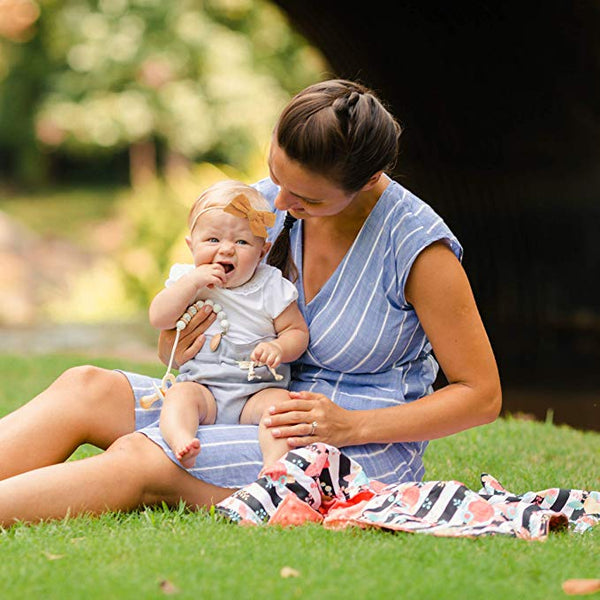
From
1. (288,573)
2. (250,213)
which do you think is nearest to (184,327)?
(250,213)

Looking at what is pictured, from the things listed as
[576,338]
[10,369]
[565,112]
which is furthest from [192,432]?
[576,338]

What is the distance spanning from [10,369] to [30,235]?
14364 millimetres

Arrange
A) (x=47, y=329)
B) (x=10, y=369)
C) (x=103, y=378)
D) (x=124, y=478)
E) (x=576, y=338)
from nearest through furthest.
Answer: (x=124, y=478), (x=103, y=378), (x=10, y=369), (x=576, y=338), (x=47, y=329)

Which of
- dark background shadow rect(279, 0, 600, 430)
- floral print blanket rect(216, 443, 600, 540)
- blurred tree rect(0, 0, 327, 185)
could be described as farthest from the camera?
blurred tree rect(0, 0, 327, 185)

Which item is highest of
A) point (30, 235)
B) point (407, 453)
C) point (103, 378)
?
→ point (103, 378)

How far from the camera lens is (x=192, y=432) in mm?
3340

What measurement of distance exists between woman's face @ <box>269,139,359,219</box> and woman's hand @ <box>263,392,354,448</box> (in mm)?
575

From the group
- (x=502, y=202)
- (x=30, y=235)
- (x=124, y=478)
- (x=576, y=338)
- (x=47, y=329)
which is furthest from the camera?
(x=30, y=235)

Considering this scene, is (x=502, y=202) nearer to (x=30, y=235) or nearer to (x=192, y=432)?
(x=192, y=432)

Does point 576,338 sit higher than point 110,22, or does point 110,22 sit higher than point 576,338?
point 110,22

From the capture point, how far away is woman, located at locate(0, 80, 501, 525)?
330cm

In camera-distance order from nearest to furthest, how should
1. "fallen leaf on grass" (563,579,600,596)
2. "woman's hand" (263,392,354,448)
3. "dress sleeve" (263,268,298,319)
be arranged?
"fallen leaf on grass" (563,579,600,596)
"woman's hand" (263,392,354,448)
"dress sleeve" (263,268,298,319)

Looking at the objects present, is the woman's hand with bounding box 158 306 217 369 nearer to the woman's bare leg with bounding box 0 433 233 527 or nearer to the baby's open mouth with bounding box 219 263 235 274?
the baby's open mouth with bounding box 219 263 235 274

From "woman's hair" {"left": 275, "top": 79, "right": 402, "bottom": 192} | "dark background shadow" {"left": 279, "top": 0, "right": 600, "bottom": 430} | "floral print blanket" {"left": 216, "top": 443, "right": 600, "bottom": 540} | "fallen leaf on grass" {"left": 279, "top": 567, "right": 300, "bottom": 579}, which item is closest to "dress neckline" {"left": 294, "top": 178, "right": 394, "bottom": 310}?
"woman's hair" {"left": 275, "top": 79, "right": 402, "bottom": 192}
